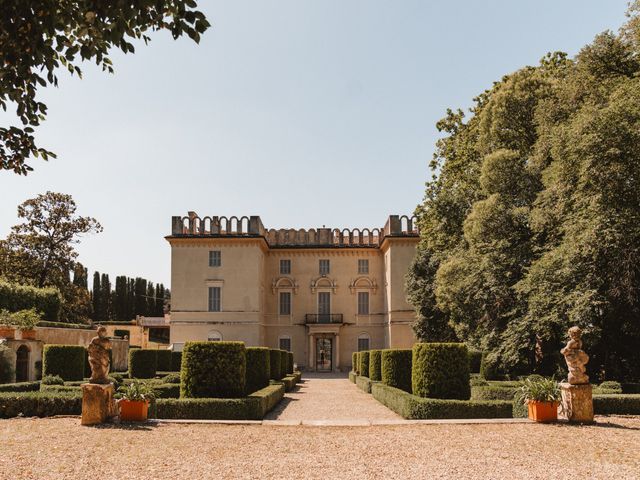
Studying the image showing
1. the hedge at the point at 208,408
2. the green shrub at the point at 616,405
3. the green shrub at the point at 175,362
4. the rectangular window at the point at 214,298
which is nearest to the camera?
the hedge at the point at 208,408

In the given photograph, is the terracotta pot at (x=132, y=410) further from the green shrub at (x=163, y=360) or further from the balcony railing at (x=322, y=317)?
the balcony railing at (x=322, y=317)

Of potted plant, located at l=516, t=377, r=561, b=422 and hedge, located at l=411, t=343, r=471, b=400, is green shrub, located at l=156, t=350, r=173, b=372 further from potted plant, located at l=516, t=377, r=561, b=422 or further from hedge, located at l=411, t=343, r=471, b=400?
potted plant, located at l=516, t=377, r=561, b=422

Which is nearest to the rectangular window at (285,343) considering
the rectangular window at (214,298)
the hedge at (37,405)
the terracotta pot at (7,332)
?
the rectangular window at (214,298)

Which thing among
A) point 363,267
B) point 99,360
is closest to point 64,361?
point 99,360

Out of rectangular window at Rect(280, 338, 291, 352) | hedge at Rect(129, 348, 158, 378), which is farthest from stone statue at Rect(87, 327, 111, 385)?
rectangular window at Rect(280, 338, 291, 352)

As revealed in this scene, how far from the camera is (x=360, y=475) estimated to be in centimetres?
654

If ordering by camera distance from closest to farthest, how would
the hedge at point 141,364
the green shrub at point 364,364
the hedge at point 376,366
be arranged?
1. the hedge at point 376,366
2. the hedge at point 141,364
3. the green shrub at point 364,364

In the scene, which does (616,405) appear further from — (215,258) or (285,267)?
(285,267)

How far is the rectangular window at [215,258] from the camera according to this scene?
36.2m

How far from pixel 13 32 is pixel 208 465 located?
201 inches

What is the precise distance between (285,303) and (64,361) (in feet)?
71.2

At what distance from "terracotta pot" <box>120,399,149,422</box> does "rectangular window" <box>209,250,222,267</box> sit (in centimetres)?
2650

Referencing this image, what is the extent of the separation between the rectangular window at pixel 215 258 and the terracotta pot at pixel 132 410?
26.5 m

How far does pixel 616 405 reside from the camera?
1140 centimetres
